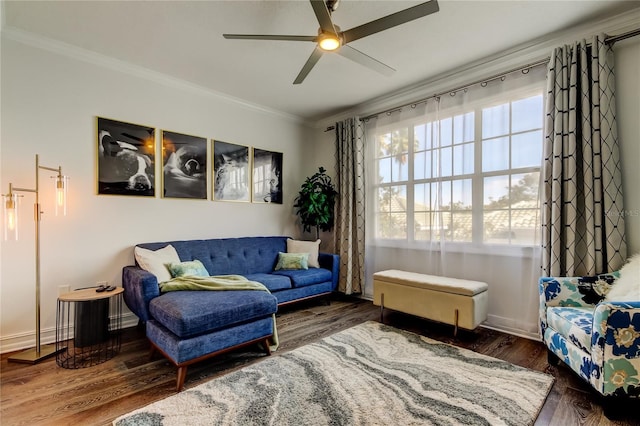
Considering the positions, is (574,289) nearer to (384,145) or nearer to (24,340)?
(384,145)

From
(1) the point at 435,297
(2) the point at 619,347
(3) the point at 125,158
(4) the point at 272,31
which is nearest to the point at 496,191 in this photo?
(1) the point at 435,297

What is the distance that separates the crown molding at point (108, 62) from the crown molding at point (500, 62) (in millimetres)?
1884

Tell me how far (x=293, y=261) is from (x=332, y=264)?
0.53m

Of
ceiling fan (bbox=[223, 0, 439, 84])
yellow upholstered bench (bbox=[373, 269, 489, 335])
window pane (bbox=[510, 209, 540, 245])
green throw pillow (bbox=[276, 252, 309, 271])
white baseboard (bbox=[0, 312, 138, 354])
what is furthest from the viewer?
green throw pillow (bbox=[276, 252, 309, 271])

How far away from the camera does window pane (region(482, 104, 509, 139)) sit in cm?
299

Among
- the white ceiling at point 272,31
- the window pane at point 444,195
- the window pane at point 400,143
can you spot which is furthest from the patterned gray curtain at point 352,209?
the window pane at point 444,195

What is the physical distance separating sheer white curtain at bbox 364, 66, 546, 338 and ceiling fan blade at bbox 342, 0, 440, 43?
179 centimetres

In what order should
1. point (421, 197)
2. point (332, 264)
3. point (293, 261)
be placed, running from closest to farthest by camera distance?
point (421, 197), point (293, 261), point (332, 264)

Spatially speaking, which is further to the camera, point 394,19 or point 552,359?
point 552,359

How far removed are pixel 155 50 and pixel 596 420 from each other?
433cm

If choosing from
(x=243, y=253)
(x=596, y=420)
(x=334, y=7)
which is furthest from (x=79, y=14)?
(x=596, y=420)

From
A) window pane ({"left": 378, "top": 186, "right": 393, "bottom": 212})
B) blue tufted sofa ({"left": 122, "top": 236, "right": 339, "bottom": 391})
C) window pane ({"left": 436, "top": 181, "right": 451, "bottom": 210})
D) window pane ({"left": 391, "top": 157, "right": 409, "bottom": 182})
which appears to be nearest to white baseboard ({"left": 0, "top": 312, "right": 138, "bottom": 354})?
blue tufted sofa ({"left": 122, "top": 236, "right": 339, "bottom": 391})

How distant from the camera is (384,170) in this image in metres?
4.07

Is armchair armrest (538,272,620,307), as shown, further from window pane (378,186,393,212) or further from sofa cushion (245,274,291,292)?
sofa cushion (245,274,291,292)
